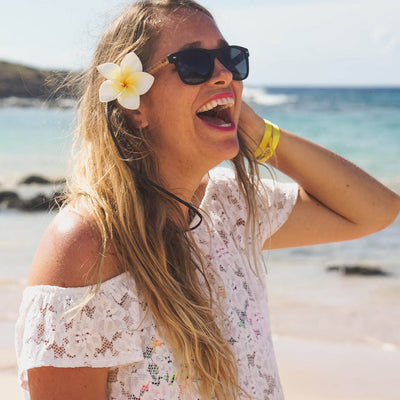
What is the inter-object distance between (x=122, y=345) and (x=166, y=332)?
146 mm

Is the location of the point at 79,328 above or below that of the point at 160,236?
below

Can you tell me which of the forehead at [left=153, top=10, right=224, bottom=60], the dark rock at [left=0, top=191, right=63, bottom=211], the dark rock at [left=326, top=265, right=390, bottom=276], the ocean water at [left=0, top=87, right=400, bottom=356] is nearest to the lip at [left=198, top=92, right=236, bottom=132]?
the forehead at [left=153, top=10, right=224, bottom=60]

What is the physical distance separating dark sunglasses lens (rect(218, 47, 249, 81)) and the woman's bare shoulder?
0.71 meters

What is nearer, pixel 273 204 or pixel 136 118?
pixel 136 118

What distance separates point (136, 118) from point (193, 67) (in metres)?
0.27

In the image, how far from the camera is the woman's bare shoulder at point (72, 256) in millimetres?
1690

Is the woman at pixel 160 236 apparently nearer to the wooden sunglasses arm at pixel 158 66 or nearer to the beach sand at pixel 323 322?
the wooden sunglasses arm at pixel 158 66

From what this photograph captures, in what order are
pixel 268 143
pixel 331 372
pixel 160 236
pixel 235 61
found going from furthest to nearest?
pixel 331 372 → pixel 268 143 → pixel 235 61 → pixel 160 236

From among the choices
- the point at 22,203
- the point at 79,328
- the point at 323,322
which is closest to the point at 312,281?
the point at 323,322

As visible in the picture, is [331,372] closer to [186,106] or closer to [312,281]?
[312,281]

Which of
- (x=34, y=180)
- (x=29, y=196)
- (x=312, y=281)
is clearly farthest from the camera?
(x=34, y=180)

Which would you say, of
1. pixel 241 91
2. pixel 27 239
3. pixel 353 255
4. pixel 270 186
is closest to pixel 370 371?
pixel 270 186

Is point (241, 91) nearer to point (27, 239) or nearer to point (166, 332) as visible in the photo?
point (166, 332)

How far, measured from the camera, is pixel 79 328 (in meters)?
1.70
